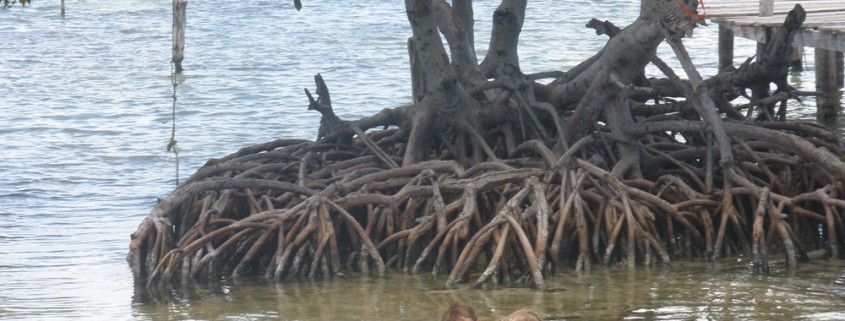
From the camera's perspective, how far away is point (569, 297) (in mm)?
7152

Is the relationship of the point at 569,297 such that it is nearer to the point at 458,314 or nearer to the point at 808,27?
the point at 458,314

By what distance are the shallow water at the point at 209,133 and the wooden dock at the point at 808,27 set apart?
0.85 meters

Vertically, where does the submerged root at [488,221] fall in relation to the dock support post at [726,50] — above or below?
below

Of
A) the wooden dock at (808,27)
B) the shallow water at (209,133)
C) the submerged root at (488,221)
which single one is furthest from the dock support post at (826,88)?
the submerged root at (488,221)

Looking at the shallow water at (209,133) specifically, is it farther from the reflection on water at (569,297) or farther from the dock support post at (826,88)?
the dock support post at (826,88)

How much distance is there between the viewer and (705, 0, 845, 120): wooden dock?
995 centimetres

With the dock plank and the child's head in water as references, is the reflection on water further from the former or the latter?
the child's head in water

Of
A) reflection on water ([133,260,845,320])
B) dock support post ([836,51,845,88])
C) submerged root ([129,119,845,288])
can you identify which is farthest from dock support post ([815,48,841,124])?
reflection on water ([133,260,845,320])

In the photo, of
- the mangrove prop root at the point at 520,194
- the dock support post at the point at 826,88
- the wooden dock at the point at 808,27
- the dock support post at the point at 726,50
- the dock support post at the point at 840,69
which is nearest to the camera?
the mangrove prop root at the point at 520,194

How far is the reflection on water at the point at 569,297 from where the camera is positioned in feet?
22.4

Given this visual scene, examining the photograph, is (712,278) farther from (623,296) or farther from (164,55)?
(164,55)

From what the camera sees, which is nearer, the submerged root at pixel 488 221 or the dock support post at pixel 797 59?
the submerged root at pixel 488 221

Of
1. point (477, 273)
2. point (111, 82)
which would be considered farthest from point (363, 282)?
point (111, 82)

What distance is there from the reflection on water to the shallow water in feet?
0.05
